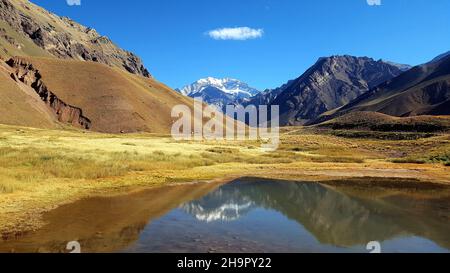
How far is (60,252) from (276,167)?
36.2 meters

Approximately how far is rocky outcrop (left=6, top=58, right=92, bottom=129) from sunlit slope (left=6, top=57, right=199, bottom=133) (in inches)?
25.7

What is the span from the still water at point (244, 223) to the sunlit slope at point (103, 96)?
110244mm

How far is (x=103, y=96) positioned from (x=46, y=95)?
1793cm

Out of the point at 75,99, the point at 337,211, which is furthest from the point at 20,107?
the point at 337,211

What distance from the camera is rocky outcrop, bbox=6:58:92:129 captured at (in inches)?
5458

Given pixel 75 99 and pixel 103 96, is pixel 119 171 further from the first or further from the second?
pixel 103 96

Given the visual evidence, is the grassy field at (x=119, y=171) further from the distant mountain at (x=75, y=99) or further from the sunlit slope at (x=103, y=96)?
the sunlit slope at (x=103, y=96)

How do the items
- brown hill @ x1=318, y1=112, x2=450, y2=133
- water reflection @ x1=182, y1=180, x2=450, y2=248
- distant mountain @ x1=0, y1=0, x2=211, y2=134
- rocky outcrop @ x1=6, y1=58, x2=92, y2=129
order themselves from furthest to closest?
1. rocky outcrop @ x1=6, y1=58, x2=92, y2=129
2. distant mountain @ x1=0, y1=0, x2=211, y2=134
3. brown hill @ x1=318, y1=112, x2=450, y2=133
4. water reflection @ x1=182, y1=180, x2=450, y2=248

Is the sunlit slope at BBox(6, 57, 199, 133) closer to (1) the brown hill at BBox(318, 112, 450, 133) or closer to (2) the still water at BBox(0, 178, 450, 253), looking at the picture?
(1) the brown hill at BBox(318, 112, 450, 133)

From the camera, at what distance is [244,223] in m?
22.5

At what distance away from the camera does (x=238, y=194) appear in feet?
107

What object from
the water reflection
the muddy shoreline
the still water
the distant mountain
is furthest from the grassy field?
the distant mountain

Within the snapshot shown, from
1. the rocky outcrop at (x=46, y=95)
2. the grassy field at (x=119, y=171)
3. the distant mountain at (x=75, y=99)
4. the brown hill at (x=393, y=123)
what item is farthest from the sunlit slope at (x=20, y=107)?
the brown hill at (x=393, y=123)

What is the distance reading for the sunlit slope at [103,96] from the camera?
14038 cm
